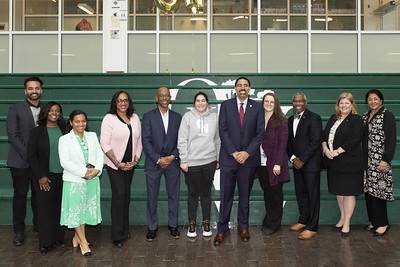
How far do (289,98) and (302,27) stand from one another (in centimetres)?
364

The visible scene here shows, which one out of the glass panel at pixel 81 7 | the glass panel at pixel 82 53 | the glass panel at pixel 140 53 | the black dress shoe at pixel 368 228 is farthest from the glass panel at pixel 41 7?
the black dress shoe at pixel 368 228

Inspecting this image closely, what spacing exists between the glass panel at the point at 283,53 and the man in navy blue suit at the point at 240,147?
19.3 feet

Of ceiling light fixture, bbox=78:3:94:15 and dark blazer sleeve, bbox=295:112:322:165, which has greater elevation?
ceiling light fixture, bbox=78:3:94:15

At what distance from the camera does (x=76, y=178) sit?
4938 mm

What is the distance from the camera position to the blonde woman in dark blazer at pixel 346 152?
17.8 feet

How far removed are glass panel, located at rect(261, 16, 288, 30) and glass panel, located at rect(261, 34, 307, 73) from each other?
0.73ft

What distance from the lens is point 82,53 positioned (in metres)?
11.4

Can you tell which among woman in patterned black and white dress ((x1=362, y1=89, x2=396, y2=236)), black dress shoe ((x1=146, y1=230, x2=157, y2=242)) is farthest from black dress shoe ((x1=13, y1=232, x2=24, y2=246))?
woman in patterned black and white dress ((x1=362, y1=89, x2=396, y2=236))

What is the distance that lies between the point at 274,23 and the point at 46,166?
783 centimetres

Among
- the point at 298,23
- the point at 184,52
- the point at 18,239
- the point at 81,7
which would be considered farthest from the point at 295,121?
the point at 81,7

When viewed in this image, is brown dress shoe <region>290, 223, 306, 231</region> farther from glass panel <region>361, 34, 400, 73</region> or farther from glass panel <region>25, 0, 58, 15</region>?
glass panel <region>25, 0, 58, 15</region>

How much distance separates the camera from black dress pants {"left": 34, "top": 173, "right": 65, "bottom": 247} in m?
4.97

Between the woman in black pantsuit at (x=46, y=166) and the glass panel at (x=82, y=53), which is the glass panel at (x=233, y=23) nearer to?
the glass panel at (x=82, y=53)

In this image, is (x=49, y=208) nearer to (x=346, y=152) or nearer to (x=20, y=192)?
(x=20, y=192)
